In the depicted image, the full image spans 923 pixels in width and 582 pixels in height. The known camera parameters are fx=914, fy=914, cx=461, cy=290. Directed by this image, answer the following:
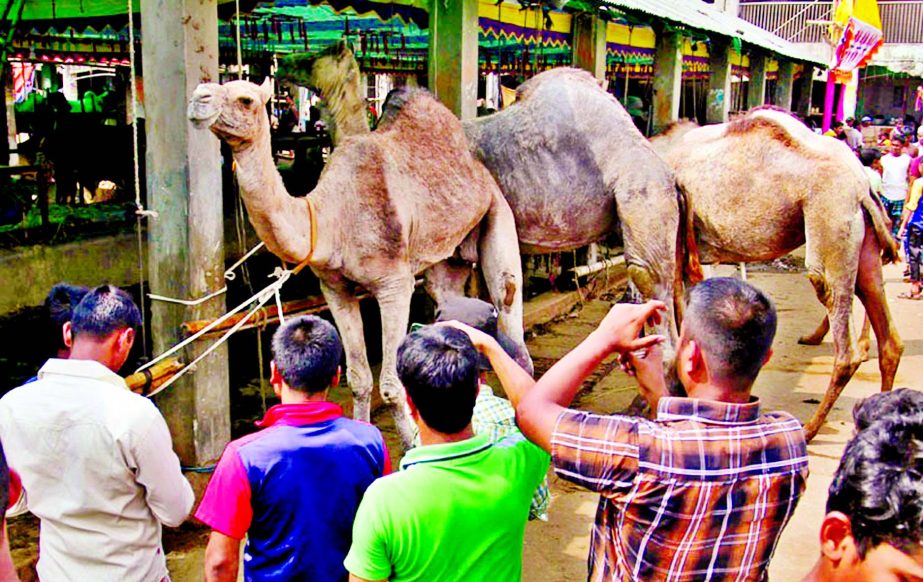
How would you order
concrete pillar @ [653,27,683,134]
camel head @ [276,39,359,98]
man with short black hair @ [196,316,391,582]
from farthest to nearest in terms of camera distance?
concrete pillar @ [653,27,683,134]
camel head @ [276,39,359,98]
man with short black hair @ [196,316,391,582]

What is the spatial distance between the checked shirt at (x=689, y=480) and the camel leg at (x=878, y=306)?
15.6 feet

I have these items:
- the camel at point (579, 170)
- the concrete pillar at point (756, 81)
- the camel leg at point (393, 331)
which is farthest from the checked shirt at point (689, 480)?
the concrete pillar at point (756, 81)

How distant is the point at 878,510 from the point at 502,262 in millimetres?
4344

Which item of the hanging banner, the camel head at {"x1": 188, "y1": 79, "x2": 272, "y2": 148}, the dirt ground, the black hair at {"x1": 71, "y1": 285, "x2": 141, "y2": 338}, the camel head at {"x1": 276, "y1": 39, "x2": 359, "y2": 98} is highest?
the hanging banner

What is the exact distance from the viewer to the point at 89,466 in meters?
2.67

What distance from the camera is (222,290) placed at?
487 centimetres

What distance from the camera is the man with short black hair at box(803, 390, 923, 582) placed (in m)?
1.62

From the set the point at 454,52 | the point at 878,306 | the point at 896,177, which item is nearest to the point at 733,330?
the point at 454,52

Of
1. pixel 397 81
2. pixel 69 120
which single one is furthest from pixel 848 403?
pixel 397 81

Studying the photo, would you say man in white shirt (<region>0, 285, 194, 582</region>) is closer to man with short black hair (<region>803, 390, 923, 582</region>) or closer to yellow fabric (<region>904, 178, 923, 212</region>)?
man with short black hair (<region>803, 390, 923, 582</region>)

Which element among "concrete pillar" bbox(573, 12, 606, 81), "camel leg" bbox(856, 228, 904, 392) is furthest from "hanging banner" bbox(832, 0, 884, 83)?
"camel leg" bbox(856, 228, 904, 392)

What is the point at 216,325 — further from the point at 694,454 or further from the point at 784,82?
the point at 784,82

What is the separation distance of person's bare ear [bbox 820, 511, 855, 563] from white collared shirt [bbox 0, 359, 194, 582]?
1890mm

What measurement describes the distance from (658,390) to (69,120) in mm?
10559
